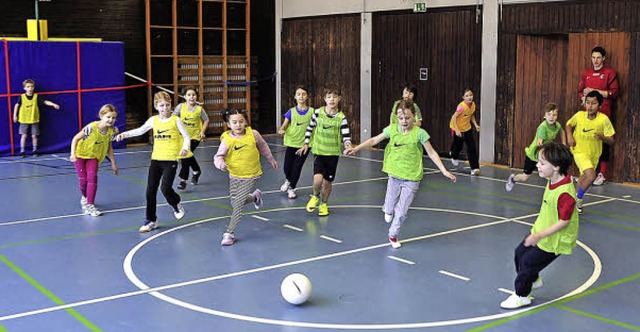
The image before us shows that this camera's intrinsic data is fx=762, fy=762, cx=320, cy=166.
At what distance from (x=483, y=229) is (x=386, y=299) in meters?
3.28

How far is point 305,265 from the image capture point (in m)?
7.98

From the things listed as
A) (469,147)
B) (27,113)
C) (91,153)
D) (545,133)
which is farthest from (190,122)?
(27,113)

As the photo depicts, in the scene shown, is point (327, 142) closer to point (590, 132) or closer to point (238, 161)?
point (238, 161)

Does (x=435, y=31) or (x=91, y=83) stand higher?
(x=435, y=31)

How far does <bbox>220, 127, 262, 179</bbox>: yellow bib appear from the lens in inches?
348

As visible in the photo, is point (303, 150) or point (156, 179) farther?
point (303, 150)

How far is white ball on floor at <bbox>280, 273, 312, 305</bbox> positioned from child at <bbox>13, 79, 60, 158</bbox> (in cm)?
1190

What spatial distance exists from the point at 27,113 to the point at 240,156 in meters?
9.61

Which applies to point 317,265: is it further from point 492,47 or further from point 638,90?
point 492,47

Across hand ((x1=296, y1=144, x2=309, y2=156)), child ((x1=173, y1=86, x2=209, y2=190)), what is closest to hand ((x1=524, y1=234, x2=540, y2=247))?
hand ((x1=296, y1=144, x2=309, y2=156))

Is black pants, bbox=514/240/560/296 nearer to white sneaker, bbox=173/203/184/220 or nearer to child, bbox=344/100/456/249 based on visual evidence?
child, bbox=344/100/456/249

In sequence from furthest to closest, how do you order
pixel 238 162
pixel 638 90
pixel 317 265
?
pixel 638 90 < pixel 238 162 < pixel 317 265

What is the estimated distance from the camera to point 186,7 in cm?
2009

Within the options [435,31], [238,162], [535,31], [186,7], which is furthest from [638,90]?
[186,7]
